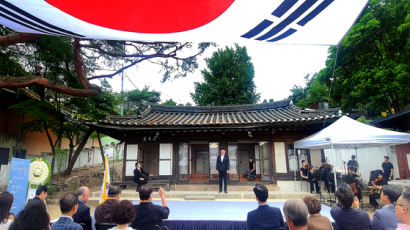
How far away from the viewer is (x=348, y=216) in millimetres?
2766

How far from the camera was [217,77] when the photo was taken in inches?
999

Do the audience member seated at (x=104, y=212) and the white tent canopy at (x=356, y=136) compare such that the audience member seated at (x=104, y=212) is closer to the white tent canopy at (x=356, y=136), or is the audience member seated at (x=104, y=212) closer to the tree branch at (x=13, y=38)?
the tree branch at (x=13, y=38)

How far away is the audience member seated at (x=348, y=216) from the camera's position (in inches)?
107

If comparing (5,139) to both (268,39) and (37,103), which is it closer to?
(37,103)

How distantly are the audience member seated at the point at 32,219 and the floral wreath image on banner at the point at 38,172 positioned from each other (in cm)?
579

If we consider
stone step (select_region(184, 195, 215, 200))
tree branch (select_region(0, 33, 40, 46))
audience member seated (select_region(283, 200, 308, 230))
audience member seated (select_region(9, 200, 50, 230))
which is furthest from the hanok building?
audience member seated (select_region(9, 200, 50, 230))

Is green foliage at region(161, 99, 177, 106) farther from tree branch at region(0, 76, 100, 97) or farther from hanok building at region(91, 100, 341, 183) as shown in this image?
tree branch at region(0, 76, 100, 97)

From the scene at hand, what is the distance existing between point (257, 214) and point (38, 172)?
681 cm

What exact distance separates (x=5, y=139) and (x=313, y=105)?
2619cm

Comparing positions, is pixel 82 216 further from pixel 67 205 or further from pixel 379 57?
pixel 379 57

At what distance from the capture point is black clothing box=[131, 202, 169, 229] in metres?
3.01

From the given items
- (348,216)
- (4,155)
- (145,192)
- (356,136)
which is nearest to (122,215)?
(145,192)

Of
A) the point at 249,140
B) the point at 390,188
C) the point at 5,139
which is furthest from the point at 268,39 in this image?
the point at 5,139

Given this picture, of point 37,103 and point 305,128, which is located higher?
point 37,103
